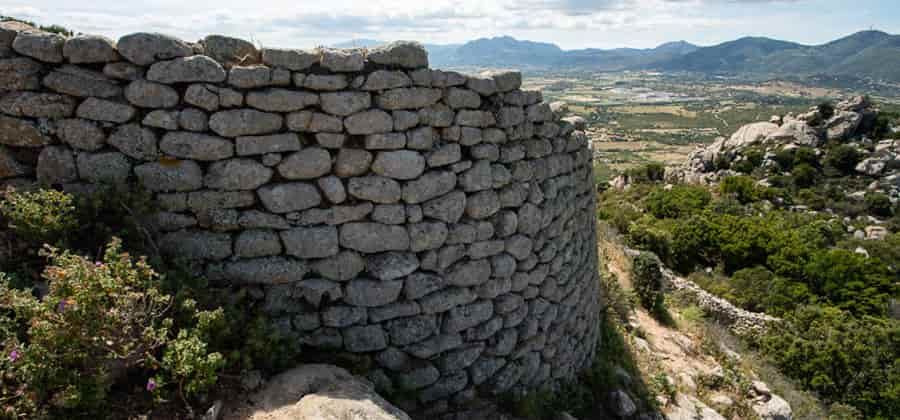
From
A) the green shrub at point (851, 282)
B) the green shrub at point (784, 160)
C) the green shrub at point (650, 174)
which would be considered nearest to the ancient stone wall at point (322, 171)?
the green shrub at point (851, 282)

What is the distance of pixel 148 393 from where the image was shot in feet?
9.61

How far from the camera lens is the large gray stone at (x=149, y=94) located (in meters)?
3.51

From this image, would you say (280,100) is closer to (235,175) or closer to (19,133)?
(235,175)

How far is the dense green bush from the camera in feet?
39.3

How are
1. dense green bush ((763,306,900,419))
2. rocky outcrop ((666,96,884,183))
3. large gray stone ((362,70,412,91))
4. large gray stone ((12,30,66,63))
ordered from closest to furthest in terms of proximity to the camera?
large gray stone ((12,30,66,63))
large gray stone ((362,70,412,91))
dense green bush ((763,306,900,419))
rocky outcrop ((666,96,884,183))

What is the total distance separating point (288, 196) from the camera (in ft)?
12.4

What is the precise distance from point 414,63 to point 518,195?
4.90 ft

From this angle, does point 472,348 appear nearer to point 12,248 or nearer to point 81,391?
point 81,391

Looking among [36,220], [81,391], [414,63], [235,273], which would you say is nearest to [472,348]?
[235,273]

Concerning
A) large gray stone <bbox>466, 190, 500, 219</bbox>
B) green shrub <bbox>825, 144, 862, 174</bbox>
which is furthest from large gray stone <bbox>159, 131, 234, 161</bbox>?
green shrub <bbox>825, 144, 862, 174</bbox>

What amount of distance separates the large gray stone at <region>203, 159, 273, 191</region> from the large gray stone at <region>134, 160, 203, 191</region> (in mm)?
95

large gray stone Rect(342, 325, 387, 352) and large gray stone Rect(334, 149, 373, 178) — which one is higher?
large gray stone Rect(334, 149, 373, 178)

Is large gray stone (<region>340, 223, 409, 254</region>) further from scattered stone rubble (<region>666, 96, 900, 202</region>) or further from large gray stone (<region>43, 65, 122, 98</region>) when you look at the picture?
scattered stone rubble (<region>666, 96, 900, 202</region>)

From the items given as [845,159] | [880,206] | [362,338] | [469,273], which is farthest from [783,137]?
[362,338]
